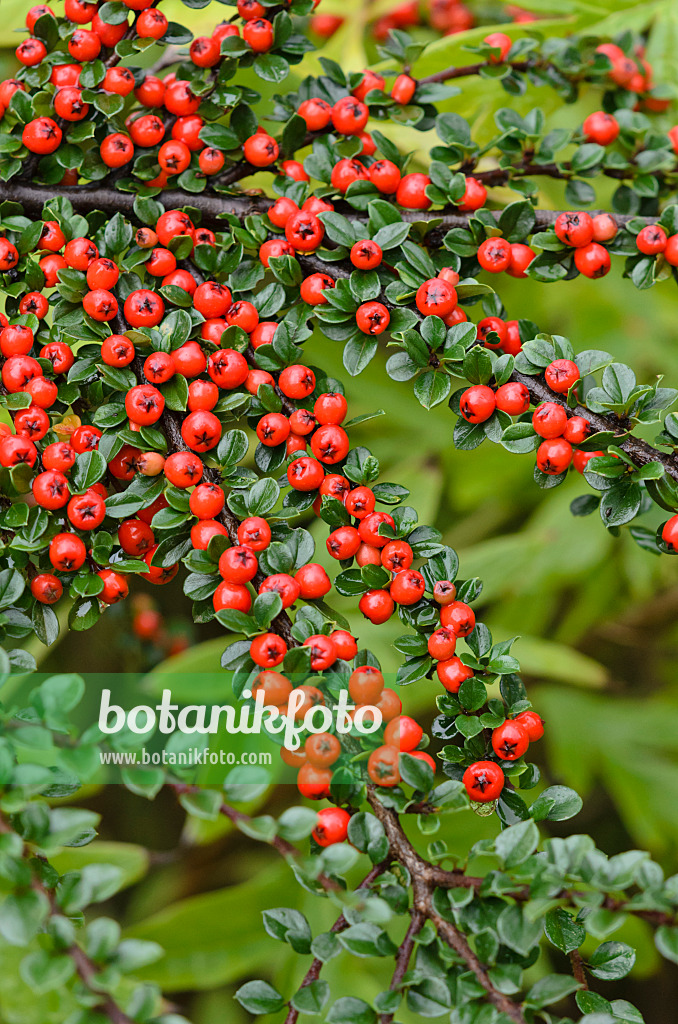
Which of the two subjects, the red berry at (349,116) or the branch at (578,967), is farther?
the red berry at (349,116)

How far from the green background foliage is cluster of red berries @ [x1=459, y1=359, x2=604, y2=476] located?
53 cm

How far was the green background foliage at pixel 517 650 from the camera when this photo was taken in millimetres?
1123

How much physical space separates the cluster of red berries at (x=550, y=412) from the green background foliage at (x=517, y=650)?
533 mm

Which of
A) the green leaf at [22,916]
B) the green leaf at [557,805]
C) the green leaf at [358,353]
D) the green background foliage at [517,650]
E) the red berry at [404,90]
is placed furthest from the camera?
the green background foliage at [517,650]

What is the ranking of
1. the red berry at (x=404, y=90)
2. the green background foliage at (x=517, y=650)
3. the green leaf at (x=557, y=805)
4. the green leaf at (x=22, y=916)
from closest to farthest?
1. the green leaf at (x=22, y=916)
2. the green leaf at (x=557, y=805)
3. the red berry at (x=404, y=90)
4. the green background foliage at (x=517, y=650)

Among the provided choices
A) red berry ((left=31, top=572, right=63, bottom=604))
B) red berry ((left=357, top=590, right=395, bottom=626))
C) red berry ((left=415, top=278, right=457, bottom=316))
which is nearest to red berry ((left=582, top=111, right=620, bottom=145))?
red berry ((left=415, top=278, right=457, bottom=316))

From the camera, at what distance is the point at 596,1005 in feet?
1.47

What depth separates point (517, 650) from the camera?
3.89ft

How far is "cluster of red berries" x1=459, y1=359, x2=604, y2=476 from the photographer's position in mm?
548

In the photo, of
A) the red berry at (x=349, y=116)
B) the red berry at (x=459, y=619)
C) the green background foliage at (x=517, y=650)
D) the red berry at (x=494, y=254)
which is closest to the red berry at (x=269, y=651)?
the red berry at (x=459, y=619)

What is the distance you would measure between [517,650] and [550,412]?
71 centimetres

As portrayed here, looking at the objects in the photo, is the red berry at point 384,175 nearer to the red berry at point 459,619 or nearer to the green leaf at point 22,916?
the red berry at point 459,619

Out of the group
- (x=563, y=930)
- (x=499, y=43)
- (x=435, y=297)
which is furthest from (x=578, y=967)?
(x=499, y=43)

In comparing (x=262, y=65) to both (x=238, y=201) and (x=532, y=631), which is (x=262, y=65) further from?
(x=532, y=631)
